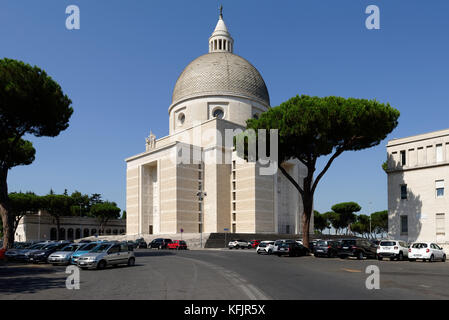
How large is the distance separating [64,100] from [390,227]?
102ft

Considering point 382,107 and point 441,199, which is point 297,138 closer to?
point 382,107

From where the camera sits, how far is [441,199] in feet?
118

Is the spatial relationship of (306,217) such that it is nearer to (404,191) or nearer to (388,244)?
(388,244)

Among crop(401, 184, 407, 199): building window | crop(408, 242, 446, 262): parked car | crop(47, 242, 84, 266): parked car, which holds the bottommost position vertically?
crop(408, 242, 446, 262): parked car

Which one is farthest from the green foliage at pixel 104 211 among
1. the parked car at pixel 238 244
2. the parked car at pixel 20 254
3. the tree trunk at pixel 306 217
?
the tree trunk at pixel 306 217

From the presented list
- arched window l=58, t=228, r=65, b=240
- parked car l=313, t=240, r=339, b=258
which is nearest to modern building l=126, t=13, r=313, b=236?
parked car l=313, t=240, r=339, b=258

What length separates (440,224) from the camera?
117ft

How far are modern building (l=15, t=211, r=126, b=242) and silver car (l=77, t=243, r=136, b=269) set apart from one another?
62878 millimetres

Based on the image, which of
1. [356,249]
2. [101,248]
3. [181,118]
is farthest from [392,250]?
[181,118]

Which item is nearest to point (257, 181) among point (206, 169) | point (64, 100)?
point (206, 169)

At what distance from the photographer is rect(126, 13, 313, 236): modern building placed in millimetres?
60156

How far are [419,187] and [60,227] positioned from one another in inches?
2898

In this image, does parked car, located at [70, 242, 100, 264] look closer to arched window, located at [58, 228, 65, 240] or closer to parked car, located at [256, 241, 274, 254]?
parked car, located at [256, 241, 274, 254]

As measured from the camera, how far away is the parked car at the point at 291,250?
30.7 metres
